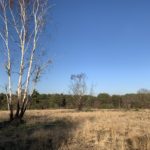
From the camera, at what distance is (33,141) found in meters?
12.0

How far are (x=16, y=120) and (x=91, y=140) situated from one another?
9603 millimetres

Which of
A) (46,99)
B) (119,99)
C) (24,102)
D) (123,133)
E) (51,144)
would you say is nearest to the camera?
(51,144)

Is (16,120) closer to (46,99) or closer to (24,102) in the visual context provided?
(24,102)

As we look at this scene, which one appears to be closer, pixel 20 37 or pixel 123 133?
pixel 123 133

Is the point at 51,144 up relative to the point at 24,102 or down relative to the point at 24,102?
down

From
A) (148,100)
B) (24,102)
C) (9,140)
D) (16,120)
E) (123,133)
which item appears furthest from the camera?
(148,100)

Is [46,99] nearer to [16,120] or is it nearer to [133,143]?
[16,120]

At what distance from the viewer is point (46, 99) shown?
85.2 meters

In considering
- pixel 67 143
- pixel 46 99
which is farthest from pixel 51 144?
pixel 46 99

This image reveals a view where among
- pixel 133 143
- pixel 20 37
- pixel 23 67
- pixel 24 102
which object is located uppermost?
pixel 20 37

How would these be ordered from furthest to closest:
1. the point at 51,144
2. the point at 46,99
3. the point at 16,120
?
the point at 46,99
the point at 16,120
the point at 51,144

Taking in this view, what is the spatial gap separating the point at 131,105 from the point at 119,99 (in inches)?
409

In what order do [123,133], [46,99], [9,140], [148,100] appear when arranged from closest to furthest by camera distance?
[9,140] < [123,133] < [148,100] < [46,99]

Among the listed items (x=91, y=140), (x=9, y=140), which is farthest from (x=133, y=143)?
(x=9, y=140)
